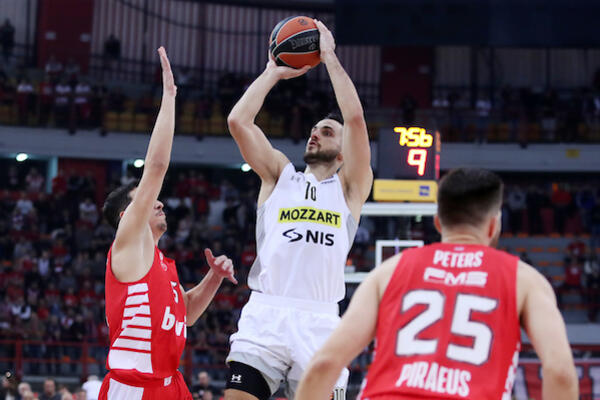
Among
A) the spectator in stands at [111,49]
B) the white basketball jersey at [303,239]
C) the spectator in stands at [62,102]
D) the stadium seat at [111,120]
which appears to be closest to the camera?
the white basketball jersey at [303,239]

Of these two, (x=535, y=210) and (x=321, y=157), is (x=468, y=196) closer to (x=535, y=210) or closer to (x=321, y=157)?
(x=321, y=157)

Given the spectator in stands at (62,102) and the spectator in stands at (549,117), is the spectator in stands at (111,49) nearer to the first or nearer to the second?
the spectator in stands at (62,102)

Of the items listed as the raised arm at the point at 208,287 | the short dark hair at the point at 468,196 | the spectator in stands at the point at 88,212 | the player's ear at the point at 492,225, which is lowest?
the spectator in stands at the point at 88,212

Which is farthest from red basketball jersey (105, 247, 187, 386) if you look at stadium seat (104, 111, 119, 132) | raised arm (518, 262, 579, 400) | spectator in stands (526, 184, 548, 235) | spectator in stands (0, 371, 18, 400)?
spectator in stands (526, 184, 548, 235)

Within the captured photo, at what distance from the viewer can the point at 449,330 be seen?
307 centimetres

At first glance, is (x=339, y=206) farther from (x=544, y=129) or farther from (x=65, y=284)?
(x=544, y=129)

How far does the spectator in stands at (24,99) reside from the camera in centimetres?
2294

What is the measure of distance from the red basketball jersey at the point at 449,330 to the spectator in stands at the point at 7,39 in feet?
76.4

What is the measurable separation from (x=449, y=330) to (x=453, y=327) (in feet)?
0.06

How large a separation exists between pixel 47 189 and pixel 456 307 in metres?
22.9

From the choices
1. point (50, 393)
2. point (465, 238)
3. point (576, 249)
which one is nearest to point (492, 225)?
point (465, 238)

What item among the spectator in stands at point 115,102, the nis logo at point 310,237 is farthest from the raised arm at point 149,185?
the spectator in stands at point 115,102

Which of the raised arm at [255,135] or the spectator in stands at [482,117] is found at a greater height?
the spectator in stands at [482,117]

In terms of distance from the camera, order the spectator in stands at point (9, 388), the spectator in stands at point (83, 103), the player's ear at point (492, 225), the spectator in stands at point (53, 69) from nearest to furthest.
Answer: the player's ear at point (492, 225) → the spectator in stands at point (9, 388) → the spectator in stands at point (83, 103) → the spectator in stands at point (53, 69)
